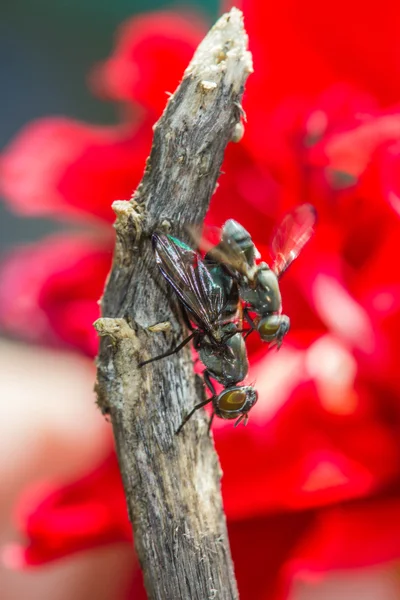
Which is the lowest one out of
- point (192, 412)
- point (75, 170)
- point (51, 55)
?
point (192, 412)

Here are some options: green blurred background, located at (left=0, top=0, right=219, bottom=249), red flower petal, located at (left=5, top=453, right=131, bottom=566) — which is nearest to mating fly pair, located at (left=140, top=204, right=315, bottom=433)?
red flower petal, located at (left=5, top=453, right=131, bottom=566)

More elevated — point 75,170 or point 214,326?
point 75,170

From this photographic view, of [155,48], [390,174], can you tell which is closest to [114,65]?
[155,48]

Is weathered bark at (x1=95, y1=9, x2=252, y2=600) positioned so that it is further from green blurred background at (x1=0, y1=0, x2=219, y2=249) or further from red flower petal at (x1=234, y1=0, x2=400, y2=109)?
green blurred background at (x1=0, y1=0, x2=219, y2=249)

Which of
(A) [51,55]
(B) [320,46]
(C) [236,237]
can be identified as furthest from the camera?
(A) [51,55]

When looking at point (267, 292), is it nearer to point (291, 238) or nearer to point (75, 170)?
point (291, 238)

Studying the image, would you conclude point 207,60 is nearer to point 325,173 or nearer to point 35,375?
point 325,173

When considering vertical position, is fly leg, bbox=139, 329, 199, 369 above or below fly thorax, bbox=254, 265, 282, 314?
below

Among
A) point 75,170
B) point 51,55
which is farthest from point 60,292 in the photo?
point 51,55
